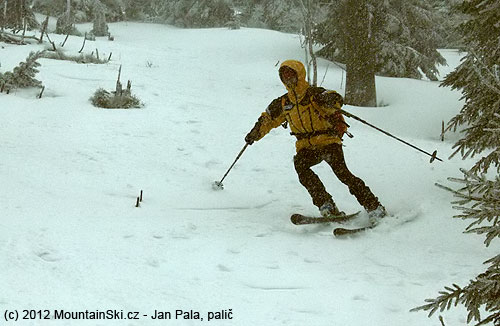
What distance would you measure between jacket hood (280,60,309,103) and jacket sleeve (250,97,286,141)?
0.39 meters

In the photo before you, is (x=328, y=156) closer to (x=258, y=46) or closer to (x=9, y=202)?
(x=9, y=202)

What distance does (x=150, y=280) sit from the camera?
4.26m

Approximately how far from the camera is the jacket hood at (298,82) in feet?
19.7

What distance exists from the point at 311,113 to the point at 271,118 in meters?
0.67

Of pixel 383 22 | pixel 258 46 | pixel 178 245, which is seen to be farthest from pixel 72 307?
pixel 258 46

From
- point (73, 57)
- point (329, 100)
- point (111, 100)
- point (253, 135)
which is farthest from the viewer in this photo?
point (73, 57)

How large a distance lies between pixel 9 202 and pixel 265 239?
2861 mm

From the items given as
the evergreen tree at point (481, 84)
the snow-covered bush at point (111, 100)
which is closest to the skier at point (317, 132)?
the evergreen tree at point (481, 84)

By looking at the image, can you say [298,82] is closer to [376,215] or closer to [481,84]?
[376,215]

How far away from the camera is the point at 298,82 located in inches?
238

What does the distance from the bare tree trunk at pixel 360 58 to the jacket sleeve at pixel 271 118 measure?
5.54 metres

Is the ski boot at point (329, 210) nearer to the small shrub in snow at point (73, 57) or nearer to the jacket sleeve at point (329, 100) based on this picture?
the jacket sleeve at point (329, 100)

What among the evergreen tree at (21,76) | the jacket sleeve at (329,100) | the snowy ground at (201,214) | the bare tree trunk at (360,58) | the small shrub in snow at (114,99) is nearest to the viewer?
the snowy ground at (201,214)

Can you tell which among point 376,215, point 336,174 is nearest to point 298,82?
point 336,174
